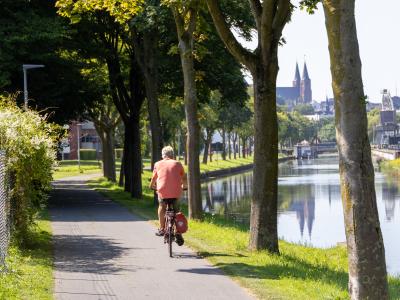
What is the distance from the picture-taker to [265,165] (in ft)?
43.6

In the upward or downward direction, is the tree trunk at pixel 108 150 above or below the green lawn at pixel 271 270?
above

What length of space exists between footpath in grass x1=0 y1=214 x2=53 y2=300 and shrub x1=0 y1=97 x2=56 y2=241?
0.47 metres

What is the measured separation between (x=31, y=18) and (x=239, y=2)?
23.6 ft

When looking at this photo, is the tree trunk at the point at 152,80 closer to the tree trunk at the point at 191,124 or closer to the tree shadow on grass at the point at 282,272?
the tree trunk at the point at 191,124

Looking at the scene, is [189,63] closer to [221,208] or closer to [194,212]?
[194,212]

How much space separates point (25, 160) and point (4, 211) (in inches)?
68.9

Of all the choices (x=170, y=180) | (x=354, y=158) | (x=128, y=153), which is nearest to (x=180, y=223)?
(x=170, y=180)

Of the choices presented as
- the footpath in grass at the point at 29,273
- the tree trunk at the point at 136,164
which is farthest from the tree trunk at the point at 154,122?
the footpath in grass at the point at 29,273

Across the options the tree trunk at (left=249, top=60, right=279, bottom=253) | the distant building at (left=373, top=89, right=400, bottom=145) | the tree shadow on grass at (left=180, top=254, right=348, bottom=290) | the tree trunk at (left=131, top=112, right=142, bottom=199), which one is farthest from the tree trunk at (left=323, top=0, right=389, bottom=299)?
the distant building at (left=373, top=89, right=400, bottom=145)

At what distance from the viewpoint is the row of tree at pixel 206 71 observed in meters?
7.65

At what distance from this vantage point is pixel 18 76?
27062mm

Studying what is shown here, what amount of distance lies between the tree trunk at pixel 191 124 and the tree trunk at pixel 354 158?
12469 mm

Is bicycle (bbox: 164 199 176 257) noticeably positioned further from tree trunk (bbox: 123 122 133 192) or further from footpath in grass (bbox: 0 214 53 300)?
tree trunk (bbox: 123 122 133 192)

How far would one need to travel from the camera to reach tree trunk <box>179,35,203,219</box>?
65.7 feet
